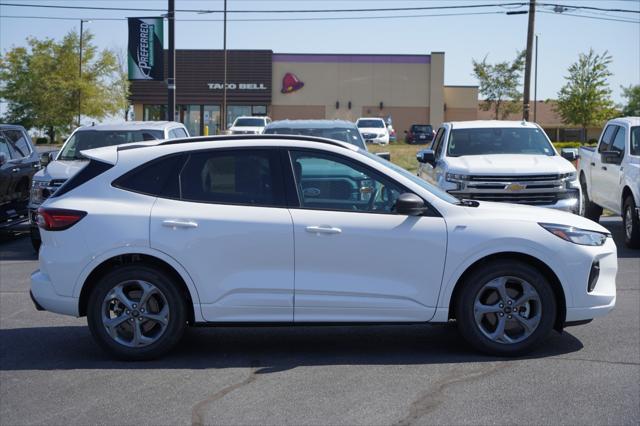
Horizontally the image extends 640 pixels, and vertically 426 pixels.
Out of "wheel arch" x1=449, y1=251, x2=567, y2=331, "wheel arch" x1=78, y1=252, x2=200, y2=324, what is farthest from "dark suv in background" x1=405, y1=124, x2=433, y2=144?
"wheel arch" x1=78, y1=252, x2=200, y2=324

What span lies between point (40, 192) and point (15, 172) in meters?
2.12

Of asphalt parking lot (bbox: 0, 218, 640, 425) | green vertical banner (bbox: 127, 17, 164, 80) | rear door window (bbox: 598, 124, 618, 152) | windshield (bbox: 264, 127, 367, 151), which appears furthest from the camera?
green vertical banner (bbox: 127, 17, 164, 80)

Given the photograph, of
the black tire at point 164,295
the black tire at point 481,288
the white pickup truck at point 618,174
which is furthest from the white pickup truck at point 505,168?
the black tire at point 164,295

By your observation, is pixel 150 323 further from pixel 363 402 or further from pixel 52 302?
pixel 363 402

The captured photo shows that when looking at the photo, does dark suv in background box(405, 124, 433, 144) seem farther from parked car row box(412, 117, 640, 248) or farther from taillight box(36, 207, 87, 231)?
taillight box(36, 207, 87, 231)

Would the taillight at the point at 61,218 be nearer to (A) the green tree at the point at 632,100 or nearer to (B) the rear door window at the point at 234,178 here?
(B) the rear door window at the point at 234,178

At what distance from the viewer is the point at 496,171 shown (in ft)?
40.6

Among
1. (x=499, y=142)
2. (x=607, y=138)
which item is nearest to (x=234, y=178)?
(x=499, y=142)

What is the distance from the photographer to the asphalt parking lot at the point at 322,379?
5.48 m

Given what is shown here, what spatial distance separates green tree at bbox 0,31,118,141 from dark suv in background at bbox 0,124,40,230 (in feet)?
147

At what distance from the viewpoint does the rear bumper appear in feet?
21.9

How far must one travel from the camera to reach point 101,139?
45.4 feet

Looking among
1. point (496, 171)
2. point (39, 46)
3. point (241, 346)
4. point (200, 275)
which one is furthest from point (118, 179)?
point (39, 46)

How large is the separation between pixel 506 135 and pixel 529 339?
25.7 feet
